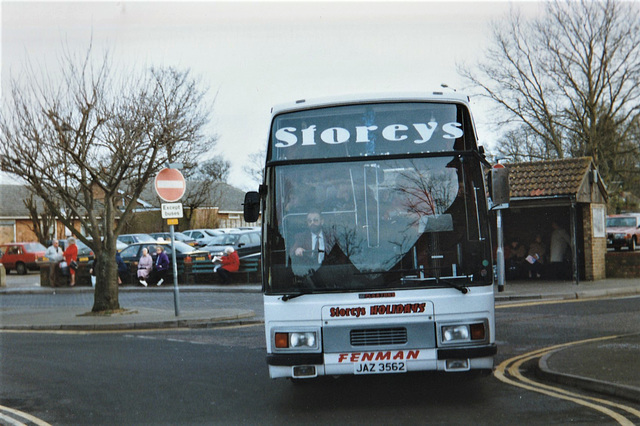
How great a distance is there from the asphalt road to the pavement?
53cm

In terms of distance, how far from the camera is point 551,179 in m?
22.3

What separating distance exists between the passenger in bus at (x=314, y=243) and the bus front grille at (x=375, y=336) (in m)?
0.76

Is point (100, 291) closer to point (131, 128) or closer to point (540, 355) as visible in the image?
point (131, 128)

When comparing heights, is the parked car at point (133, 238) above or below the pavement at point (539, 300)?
above

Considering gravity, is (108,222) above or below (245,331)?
above

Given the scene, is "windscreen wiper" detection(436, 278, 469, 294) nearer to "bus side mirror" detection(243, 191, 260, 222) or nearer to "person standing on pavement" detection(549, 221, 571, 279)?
"bus side mirror" detection(243, 191, 260, 222)

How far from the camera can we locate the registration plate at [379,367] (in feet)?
23.5

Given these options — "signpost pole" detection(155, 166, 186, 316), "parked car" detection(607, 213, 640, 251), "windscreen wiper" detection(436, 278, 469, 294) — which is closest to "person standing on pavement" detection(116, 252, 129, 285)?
"signpost pole" detection(155, 166, 186, 316)

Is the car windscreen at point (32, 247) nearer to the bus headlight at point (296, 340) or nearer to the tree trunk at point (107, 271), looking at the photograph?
the tree trunk at point (107, 271)

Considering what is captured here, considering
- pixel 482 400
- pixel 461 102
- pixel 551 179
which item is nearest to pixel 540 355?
pixel 482 400

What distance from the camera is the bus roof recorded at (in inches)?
307

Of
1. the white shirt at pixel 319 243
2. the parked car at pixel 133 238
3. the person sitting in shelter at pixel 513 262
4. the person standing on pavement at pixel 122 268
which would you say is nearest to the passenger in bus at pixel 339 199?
the white shirt at pixel 319 243

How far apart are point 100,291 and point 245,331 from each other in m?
5.45

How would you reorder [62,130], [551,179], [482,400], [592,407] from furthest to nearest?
[551,179] → [62,130] → [482,400] → [592,407]
